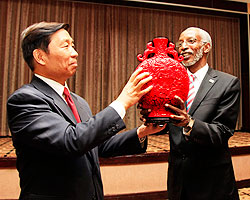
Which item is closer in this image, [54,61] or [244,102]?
[54,61]

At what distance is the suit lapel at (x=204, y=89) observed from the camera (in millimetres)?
1471

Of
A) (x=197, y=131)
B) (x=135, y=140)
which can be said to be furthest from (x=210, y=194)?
(x=135, y=140)

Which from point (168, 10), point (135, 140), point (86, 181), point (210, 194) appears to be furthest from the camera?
point (168, 10)

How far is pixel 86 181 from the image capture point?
105cm

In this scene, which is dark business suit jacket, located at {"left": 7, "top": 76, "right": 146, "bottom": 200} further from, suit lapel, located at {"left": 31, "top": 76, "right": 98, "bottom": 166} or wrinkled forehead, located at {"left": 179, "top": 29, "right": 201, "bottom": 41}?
wrinkled forehead, located at {"left": 179, "top": 29, "right": 201, "bottom": 41}

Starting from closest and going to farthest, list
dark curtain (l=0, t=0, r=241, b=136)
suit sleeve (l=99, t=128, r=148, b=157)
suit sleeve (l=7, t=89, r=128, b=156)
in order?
suit sleeve (l=7, t=89, r=128, b=156)
suit sleeve (l=99, t=128, r=148, b=157)
dark curtain (l=0, t=0, r=241, b=136)

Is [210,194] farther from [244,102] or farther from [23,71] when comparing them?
[244,102]

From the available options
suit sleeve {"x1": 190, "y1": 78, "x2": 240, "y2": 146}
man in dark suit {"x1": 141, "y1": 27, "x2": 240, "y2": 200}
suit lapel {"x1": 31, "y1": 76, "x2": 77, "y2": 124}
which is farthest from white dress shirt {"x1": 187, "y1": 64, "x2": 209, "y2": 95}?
suit lapel {"x1": 31, "y1": 76, "x2": 77, "y2": 124}

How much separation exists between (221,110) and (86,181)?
0.87m

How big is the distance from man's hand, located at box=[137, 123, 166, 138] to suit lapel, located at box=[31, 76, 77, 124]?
0.34m

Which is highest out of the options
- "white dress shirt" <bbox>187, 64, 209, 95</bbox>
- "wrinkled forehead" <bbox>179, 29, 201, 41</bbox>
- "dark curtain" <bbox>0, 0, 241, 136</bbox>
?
"dark curtain" <bbox>0, 0, 241, 136</bbox>

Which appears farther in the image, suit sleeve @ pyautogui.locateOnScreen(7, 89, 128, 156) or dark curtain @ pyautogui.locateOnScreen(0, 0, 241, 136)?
dark curtain @ pyautogui.locateOnScreen(0, 0, 241, 136)

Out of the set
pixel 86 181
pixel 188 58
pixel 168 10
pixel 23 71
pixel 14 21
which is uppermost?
pixel 168 10

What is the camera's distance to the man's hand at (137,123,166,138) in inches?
46.5
